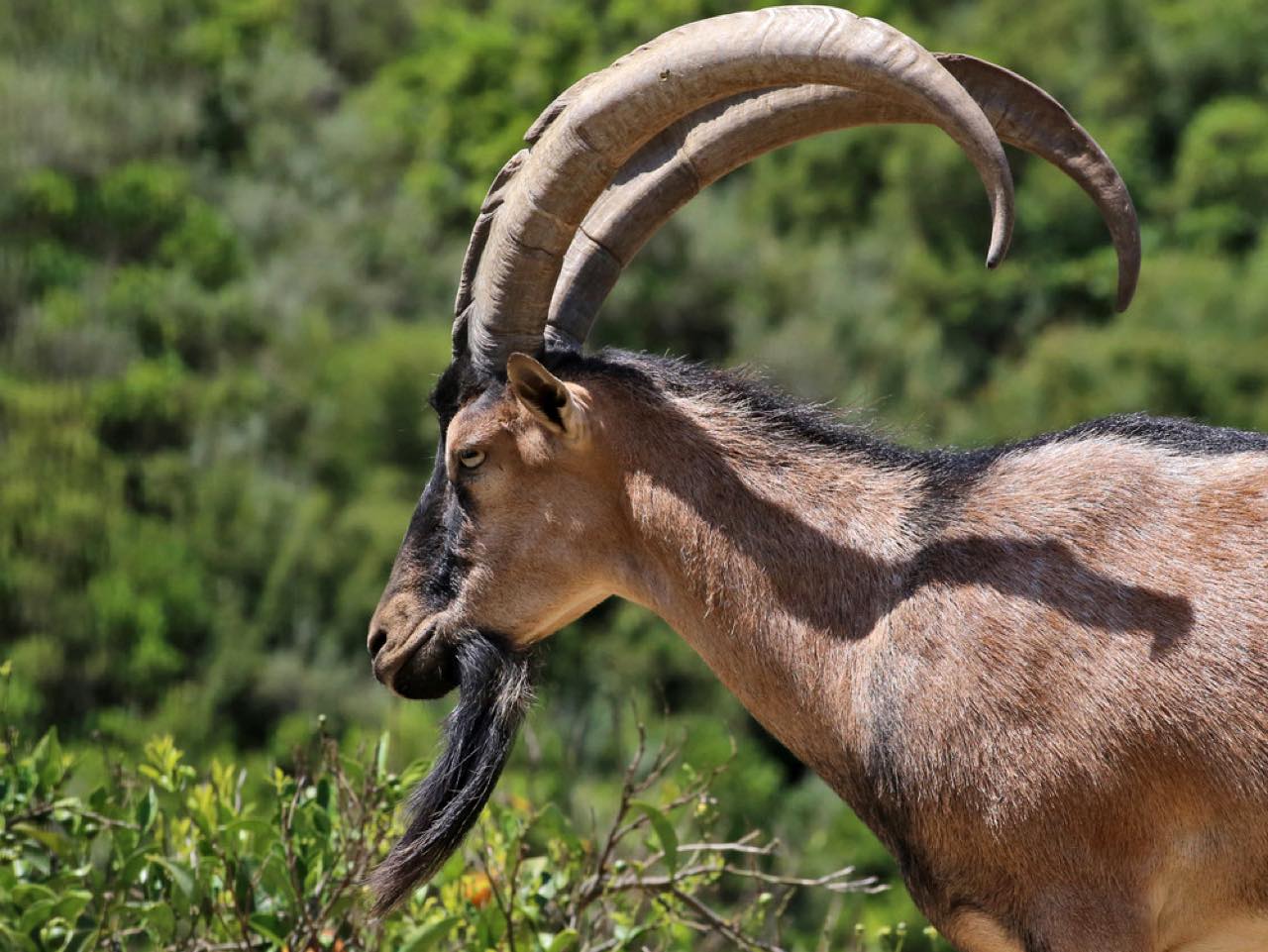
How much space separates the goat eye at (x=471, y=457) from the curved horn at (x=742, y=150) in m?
0.49

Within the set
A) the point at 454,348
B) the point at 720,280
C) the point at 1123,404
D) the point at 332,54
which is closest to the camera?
the point at 454,348

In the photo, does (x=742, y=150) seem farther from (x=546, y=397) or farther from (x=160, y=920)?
(x=160, y=920)

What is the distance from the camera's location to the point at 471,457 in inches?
219

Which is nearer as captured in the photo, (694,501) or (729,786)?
(694,501)

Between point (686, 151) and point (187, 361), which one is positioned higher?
point (686, 151)

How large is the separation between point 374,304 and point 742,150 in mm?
36711

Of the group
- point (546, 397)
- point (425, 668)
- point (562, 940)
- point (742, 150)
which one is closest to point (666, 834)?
point (562, 940)

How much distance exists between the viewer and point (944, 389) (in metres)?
39.2

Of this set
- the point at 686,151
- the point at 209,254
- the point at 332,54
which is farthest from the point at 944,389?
the point at 686,151

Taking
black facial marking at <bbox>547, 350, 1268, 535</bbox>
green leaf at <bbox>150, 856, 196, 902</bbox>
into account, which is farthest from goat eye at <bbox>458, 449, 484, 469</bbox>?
green leaf at <bbox>150, 856, 196, 902</bbox>

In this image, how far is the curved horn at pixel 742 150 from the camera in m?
5.42

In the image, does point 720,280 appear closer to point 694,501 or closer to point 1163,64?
point 1163,64

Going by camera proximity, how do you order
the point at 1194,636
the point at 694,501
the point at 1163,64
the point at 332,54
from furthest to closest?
the point at 332,54, the point at 1163,64, the point at 694,501, the point at 1194,636

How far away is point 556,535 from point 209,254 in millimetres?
34923
